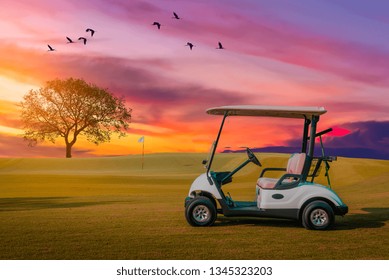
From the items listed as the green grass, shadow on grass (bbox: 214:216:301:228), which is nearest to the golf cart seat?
the green grass

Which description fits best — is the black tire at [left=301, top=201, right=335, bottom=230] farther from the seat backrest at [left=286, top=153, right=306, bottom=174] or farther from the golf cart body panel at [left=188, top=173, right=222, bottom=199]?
the golf cart body panel at [left=188, top=173, right=222, bottom=199]

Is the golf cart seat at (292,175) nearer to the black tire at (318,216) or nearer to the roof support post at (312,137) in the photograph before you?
the roof support post at (312,137)

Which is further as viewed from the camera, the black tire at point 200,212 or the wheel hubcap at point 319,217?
the black tire at point 200,212

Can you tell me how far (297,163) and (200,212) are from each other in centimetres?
242

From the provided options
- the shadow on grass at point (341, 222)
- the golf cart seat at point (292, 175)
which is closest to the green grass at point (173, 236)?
the shadow on grass at point (341, 222)

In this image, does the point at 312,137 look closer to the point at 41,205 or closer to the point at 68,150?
the point at 41,205

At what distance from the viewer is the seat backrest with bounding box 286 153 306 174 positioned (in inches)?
460

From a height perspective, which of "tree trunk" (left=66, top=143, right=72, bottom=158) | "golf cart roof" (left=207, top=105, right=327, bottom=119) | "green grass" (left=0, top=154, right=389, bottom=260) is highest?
"tree trunk" (left=66, top=143, right=72, bottom=158)

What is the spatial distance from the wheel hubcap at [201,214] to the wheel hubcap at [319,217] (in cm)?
229

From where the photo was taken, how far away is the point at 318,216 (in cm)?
1149

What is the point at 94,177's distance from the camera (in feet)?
145

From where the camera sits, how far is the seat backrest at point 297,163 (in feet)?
38.4

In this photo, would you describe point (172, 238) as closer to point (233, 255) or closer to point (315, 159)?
point (233, 255)

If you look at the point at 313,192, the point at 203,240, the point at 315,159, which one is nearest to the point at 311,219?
the point at 313,192
